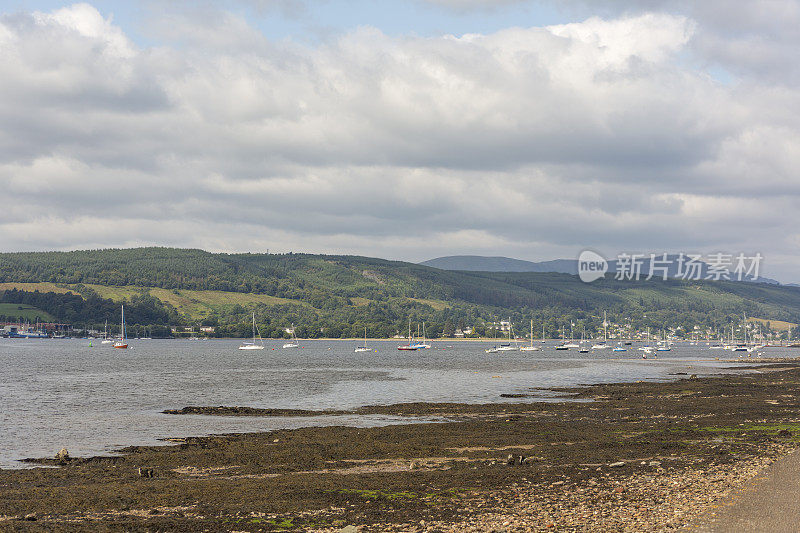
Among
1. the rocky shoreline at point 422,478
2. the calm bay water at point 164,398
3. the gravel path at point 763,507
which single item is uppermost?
the gravel path at point 763,507

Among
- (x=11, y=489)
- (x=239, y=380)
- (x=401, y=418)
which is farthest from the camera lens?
(x=239, y=380)

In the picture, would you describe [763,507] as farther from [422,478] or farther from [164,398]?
[164,398]

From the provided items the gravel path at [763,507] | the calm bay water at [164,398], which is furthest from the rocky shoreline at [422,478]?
the calm bay water at [164,398]

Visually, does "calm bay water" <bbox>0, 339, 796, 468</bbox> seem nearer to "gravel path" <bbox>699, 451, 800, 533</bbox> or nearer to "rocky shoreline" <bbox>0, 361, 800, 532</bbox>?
"rocky shoreline" <bbox>0, 361, 800, 532</bbox>

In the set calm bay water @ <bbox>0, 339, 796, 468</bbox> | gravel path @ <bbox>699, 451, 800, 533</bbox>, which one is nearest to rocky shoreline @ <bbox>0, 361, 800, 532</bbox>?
gravel path @ <bbox>699, 451, 800, 533</bbox>

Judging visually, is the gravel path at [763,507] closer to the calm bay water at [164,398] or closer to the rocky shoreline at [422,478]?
the rocky shoreline at [422,478]

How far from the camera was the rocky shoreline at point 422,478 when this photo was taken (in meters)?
21.0

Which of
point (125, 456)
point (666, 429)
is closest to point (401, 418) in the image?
point (666, 429)

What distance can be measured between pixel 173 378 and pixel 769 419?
81534 millimetres

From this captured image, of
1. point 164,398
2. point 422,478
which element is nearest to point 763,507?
point 422,478

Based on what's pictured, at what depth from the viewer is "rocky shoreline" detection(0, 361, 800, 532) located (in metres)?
21.0

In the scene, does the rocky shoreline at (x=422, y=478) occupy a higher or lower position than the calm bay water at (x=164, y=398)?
higher

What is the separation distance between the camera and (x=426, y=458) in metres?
33.5

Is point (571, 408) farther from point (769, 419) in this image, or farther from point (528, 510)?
point (528, 510)
